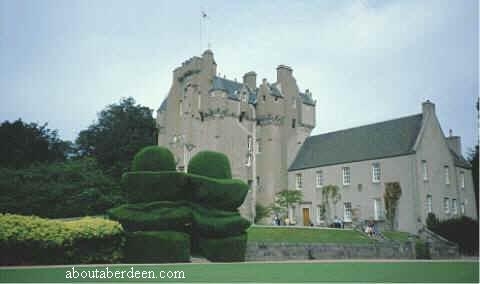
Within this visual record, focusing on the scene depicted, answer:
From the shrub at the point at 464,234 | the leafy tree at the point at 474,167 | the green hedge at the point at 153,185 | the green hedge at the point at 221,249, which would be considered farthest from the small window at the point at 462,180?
the green hedge at the point at 153,185

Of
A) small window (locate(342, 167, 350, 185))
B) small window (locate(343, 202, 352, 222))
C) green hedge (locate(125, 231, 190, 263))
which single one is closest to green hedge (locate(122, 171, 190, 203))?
green hedge (locate(125, 231, 190, 263))

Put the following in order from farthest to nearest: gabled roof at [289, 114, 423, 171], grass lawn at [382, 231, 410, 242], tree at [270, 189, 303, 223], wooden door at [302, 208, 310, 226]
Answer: wooden door at [302, 208, 310, 226]
tree at [270, 189, 303, 223]
gabled roof at [289, 114, 423, 171]
grass lawn at [382, 231, 410, 242]

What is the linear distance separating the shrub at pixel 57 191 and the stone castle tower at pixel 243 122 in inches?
356

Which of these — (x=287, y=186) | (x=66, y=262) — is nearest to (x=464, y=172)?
(x=287, y=186)

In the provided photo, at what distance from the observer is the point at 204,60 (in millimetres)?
47625

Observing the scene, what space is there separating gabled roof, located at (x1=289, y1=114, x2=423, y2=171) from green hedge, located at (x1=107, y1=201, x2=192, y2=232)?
75.3 feet

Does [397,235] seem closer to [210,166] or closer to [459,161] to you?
[459,161]

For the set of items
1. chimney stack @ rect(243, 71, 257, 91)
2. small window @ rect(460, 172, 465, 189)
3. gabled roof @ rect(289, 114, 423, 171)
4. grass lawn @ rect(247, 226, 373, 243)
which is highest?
chimney stack @ rect(243, 71, 257, 91)

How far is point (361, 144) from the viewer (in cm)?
4316

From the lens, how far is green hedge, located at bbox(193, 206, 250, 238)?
907 inches

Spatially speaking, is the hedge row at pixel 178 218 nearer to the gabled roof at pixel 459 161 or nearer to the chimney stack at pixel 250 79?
the gabled roof at pixel 459 161

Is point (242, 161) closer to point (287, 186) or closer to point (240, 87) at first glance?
point (287, 186)

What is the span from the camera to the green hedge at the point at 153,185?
22.7 metres

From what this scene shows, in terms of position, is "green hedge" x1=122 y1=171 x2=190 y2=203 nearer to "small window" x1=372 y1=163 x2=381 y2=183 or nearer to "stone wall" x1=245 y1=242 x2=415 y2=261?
"stone wall" x1=245 y1=242 x2=415 y2=261
